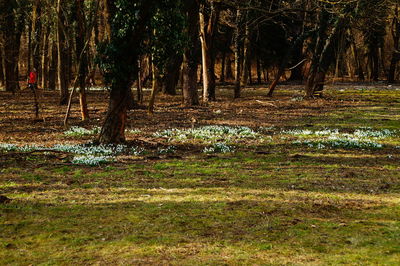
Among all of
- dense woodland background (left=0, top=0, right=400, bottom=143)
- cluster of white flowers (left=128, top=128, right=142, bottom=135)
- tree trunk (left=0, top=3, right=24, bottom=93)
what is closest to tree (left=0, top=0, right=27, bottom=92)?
tree trunk (left=0, top=3, right=24, bottom=93)

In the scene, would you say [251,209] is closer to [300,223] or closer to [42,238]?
[300,223]

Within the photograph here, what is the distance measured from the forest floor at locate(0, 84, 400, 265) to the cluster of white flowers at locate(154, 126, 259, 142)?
0.10m

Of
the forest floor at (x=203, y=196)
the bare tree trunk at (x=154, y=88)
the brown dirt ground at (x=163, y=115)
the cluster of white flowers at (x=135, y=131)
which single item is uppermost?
the bare tree trunk at (x=154, y=88)

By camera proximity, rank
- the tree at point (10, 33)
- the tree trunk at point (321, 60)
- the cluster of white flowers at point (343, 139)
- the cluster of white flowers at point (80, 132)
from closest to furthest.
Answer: the cluster of white flowers at point (343, 139) < the cluster of white flowers at point (80, 132) < the tree trunk at point (321, 60) < the tree at point (10, 33)

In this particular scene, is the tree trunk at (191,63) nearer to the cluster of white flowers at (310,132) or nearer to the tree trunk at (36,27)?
the tree trunk at (36,27)

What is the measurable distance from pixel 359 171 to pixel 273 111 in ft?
58.8

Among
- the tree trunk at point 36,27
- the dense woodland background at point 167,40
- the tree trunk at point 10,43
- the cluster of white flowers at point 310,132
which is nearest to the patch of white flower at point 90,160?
the dense woodland background at point 167,40

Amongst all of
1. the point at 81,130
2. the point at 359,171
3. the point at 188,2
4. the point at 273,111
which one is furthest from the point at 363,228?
the point at 188,2

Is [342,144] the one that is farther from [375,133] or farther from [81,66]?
[81,66]

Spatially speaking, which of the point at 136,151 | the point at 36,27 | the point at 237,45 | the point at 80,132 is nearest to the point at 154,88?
the point at 80,132

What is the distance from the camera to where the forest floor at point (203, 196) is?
7996 mm

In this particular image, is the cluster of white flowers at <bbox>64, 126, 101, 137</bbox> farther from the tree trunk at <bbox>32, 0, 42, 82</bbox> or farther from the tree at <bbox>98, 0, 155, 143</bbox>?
the tree trunk at <bbox>32, 0, 42, 82</bbox>

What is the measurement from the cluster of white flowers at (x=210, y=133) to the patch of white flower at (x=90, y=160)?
4.97 metres

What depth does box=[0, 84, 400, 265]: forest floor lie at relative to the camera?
7996mm
